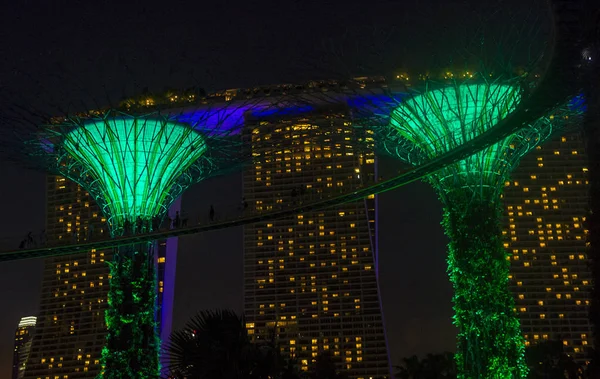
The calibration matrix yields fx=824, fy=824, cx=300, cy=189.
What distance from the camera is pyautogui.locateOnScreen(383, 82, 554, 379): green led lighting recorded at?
25609 mm

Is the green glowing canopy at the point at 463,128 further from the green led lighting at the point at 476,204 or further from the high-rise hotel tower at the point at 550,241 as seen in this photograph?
the high-rise hotel tower at the point at 550,241

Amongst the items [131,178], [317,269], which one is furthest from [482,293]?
[317,269]

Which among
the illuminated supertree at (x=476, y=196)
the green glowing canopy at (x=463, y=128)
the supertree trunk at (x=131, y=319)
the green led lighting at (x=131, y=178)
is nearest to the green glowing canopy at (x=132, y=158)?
the green led lighting at (x=131, y=178)

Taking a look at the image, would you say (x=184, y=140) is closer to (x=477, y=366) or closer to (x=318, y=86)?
(x=318, y=86)

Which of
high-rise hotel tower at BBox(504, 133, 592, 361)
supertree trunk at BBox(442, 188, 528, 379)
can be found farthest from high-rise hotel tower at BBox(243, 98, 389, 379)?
supertree trunk at BBox(442, 188, 528, 379)

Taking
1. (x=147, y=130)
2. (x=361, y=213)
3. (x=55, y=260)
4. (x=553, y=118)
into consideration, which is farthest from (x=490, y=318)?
(x=55, y=260)

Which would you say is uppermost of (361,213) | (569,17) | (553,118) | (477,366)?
(361,213)

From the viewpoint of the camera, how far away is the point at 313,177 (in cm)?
8650

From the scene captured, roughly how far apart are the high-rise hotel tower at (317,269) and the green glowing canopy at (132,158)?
160ft

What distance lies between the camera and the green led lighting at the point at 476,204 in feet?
84.0

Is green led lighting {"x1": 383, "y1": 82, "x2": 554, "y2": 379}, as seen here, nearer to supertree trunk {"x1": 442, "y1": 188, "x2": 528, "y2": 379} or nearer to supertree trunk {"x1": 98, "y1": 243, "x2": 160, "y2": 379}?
supertree trunk {"x1": 442, "y1": 188, "x2": 528, "y2": 379}

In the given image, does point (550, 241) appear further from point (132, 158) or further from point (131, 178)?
point (131, 178)

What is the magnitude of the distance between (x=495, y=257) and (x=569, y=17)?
43.0 feet

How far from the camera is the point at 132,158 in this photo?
31.9m
